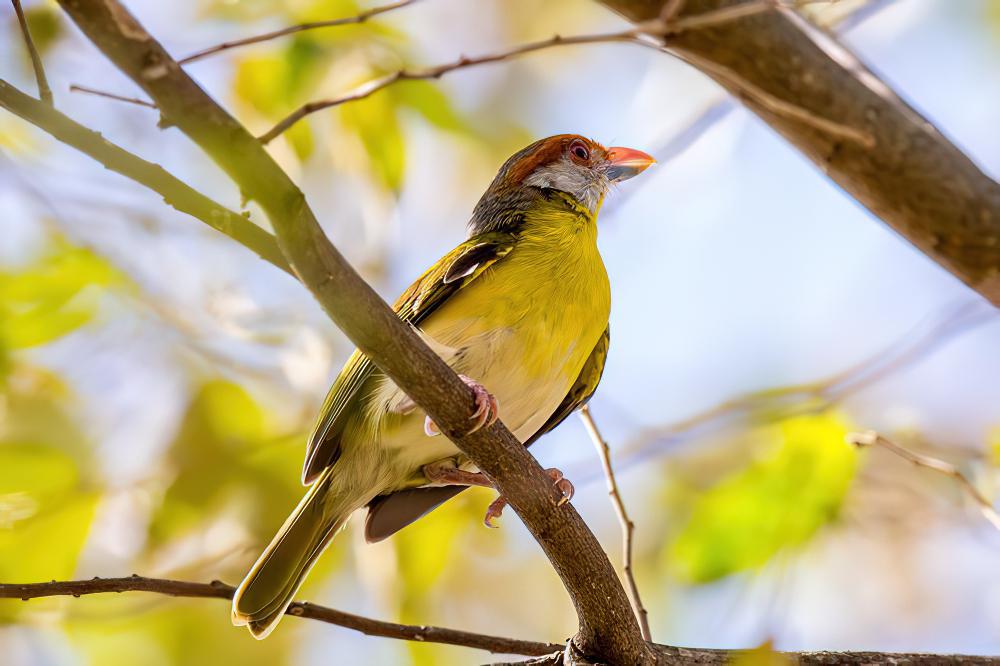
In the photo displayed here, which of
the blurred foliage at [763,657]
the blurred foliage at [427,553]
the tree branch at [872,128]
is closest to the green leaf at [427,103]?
the blurred foliage at [427,553]

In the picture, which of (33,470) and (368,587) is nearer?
(33,470)

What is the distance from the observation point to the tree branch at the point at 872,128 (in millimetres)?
1948

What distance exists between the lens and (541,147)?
490 centimetres

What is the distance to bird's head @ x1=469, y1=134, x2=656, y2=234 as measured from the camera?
4.62 m

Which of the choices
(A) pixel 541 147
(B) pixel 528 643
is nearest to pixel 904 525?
(A) pixel 541 147

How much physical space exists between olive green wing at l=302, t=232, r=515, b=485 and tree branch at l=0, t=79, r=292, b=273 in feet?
5.17

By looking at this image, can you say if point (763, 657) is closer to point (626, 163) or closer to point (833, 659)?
point (833, 659)

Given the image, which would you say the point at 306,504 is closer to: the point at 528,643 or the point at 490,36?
the point at 528,643

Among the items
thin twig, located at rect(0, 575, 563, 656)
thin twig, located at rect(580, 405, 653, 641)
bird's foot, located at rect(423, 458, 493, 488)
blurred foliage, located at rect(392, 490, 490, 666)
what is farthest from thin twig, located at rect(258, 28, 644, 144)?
blurred foliage, located at rect(392, 490, 490, 666)

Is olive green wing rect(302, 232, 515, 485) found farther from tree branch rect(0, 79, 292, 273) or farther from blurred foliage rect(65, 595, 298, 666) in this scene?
tree branch rect(0, 79, 292, 273)

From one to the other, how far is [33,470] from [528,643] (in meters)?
1.77

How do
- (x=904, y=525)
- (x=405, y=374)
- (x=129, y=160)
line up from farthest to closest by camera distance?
1. (x=904, y=525)
2. (x=405, y=374)
3. (x=129, y=160)

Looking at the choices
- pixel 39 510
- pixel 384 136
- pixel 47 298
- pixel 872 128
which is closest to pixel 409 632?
pixel 39 510

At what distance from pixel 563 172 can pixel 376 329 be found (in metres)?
2.70
